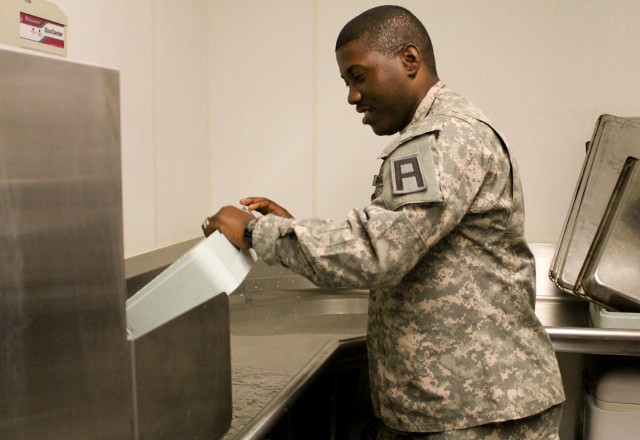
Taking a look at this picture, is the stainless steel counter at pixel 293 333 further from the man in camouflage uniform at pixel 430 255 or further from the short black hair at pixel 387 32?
the short black hair at pixel 387 32

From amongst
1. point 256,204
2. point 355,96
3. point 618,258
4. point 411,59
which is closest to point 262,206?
point 256,204

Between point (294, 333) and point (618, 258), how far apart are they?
778 millimetres

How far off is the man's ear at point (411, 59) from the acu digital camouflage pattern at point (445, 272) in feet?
0.16

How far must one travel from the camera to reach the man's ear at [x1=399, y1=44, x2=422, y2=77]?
107 cm

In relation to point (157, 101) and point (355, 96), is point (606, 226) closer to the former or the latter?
point (355, 96)

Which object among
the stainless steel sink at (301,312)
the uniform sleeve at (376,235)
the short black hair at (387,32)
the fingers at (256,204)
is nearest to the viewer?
the uniform sleeve at (376,235)

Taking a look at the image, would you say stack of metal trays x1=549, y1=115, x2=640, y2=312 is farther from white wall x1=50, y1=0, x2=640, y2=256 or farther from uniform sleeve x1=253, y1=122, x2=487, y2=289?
uniform sleeve x1=253, y1=122, x2=487, y2=289

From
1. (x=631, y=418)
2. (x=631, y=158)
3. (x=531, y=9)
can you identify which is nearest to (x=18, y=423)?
(x=631, y=418)

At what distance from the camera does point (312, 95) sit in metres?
2.12

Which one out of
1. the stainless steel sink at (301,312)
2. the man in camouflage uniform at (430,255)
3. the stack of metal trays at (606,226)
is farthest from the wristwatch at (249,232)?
the stack of metal trays at (606,226)

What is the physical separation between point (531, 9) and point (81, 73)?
5.64 ft

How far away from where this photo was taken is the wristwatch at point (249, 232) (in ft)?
3.09

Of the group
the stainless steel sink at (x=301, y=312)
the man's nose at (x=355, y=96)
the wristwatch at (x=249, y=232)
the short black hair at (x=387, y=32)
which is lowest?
the stainless steel sink at (x=301, y=312)

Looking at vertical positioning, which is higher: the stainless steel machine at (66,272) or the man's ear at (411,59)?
the man's ear at (411,59)
